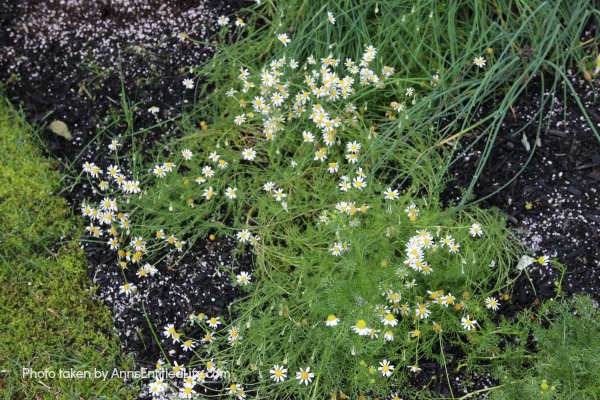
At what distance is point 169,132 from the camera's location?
3.51 metres

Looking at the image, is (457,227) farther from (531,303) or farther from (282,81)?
Result: (282,81)

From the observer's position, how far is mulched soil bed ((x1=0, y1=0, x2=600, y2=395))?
9.75 feet

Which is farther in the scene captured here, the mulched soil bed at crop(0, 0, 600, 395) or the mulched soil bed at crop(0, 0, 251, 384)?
the mulched soil bed at crop(0, 0, 251, 384)

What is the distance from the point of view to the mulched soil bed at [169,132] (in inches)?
117

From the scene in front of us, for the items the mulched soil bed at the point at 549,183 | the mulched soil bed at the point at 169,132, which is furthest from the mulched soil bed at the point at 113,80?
the mulched soil bed at the point at 549,183

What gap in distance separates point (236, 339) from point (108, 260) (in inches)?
36.9

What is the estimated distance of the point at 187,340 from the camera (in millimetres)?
2971

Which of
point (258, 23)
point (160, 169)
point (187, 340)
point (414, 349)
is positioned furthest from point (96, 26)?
point (414, 349)

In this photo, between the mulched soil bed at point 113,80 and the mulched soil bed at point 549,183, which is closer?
the mulched soil bed at point 549,183

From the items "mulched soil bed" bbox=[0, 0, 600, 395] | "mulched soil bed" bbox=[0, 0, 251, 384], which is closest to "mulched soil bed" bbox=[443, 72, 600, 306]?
"mulched soil bed" bbox=[0, 0, 600, 395]

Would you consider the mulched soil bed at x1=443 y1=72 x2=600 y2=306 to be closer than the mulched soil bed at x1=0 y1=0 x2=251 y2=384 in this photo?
Yes

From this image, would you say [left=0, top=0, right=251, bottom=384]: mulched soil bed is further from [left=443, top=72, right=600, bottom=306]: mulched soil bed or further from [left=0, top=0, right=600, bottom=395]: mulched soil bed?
[left=443, top=72, right=600, bottom=306]: mulched soil bed

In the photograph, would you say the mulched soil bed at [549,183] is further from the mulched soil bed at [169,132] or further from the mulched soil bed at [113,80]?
the mulched soil bed at [113,80]

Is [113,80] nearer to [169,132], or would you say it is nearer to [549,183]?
[169,132]
